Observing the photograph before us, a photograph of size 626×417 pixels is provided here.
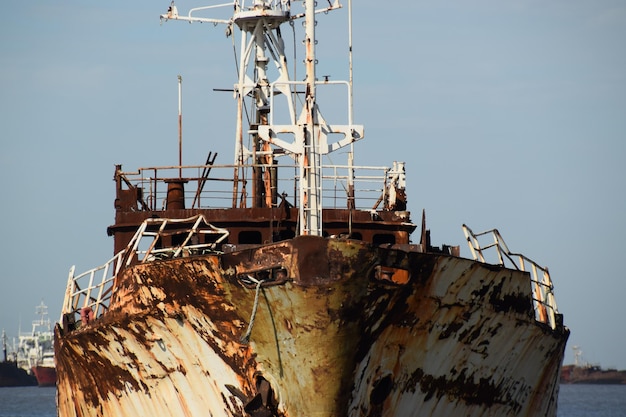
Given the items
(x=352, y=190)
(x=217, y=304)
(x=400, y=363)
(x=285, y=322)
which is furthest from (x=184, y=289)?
(x=352, y=190)

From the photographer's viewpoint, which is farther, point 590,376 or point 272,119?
point 590,376

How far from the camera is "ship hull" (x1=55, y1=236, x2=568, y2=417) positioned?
19.1 meters

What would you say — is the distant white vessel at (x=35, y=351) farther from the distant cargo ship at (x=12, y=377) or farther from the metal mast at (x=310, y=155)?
the metal mast at (x=310, y=155)

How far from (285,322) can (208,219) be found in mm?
5075

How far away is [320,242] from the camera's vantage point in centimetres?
1884

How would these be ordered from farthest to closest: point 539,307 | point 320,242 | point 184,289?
point 539,307 → point 184,289 → point 320,242

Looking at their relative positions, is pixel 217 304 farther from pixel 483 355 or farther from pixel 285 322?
pixel 483 355

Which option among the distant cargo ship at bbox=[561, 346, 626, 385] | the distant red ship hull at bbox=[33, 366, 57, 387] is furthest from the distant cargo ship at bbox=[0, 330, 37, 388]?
the distant cargo ship at bbox=[561, 346, 626, 385]

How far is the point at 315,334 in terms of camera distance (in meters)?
19.1

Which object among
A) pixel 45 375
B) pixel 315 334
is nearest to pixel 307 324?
pixel 315 334

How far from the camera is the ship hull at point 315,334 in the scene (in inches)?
752

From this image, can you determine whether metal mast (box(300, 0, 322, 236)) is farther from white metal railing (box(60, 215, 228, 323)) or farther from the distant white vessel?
the distant white vessel

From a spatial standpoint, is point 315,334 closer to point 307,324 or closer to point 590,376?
point 307,324

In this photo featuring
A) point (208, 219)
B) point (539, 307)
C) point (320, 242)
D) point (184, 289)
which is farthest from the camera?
point (539, 307)
